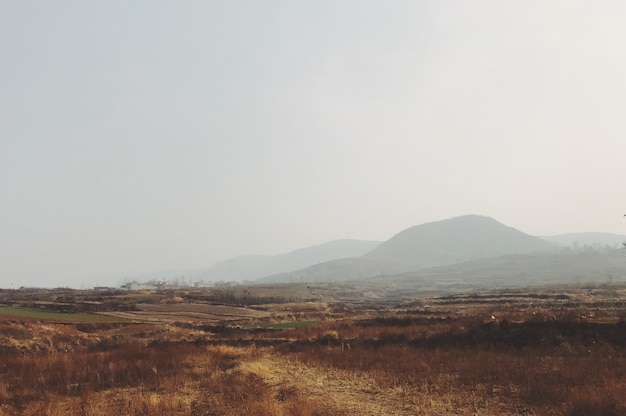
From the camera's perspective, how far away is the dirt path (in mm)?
15345

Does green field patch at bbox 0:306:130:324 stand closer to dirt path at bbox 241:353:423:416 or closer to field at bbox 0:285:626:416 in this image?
field at bbox 0:285:626:416

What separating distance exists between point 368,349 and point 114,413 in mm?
19184

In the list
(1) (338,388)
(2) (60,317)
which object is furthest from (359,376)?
(2) (60,317)

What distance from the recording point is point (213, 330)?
186 feet

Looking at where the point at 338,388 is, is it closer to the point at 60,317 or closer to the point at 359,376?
the point at 359,376

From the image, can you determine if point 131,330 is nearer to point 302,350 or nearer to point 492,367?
point 302,350

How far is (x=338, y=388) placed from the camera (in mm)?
18969

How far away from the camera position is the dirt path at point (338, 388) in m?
15.3

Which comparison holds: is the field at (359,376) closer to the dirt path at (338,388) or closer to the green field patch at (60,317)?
the dirt path at (338,388)

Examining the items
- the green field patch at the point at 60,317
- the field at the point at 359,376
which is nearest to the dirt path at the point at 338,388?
the field at the point at 359,376

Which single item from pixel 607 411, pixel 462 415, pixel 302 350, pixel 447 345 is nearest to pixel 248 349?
pixel 302 350

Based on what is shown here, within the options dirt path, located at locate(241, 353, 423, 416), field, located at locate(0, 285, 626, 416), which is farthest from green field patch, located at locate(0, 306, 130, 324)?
dirt path, located at locate(241, 353, 423, 416)

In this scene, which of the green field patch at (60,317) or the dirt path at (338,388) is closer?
the dirt path at (338,388)

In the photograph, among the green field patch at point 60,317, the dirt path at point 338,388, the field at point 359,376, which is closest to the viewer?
the field at point 359,376
